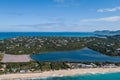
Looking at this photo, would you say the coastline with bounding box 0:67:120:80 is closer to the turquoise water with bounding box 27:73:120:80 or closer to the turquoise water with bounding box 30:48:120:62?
the turquoise water with bounding box 27:73:120:80

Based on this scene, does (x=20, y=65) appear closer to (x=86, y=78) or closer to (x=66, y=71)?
(x=66, y=71)

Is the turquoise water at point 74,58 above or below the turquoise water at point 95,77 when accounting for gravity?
above

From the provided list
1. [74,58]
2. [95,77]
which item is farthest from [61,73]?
[74,58]

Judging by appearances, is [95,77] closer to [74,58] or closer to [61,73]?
[61,73]

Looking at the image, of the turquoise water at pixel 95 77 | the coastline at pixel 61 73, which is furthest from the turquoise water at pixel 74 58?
the turquoise water at pixel 95 77

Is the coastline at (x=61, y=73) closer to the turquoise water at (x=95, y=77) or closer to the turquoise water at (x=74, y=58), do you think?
the turquoise water at (x=95, y=77)

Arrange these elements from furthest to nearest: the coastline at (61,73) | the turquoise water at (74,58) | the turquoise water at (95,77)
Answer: the turquoise water at (74,58) < the turquoise water at (95,77) < the coastline at (61,73)

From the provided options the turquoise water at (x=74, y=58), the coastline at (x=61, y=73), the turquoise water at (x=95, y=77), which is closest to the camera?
the coastline at (x=61, y=73)

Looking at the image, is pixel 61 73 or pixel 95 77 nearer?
pixel 95 77

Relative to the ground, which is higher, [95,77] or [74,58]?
[74,58]

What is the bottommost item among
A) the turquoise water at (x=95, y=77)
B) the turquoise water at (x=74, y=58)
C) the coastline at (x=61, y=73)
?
the turquoise water at (x=95, y=77)

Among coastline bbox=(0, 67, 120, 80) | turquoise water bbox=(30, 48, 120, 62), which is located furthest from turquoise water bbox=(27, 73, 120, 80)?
turquoise water bbox=(30, 48, 120, 62)
